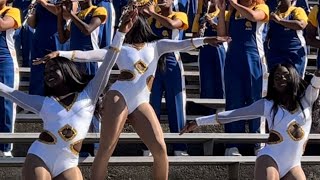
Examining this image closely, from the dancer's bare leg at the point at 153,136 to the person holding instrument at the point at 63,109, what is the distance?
62 cm

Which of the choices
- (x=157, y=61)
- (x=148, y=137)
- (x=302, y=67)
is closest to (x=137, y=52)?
(x=157, y=61)

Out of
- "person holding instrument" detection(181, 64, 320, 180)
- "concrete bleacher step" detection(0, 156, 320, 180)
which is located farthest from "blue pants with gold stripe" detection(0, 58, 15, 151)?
"person holding instrument" detection(181, 64, 320, 180)

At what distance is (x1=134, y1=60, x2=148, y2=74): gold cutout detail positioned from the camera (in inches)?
271

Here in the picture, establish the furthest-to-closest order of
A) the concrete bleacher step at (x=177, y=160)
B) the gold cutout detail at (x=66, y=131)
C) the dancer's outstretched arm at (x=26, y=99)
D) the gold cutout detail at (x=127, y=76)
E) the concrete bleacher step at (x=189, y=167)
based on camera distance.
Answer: the concrete bleacher step at (x=189, y=167) < the concrete bleacher step at (x=177, y=160) < the gold cutout detail at (x=127, y=76) < the dancer's outstretched arm at (x=26, y=99) < the gold cutout detail at (x=66, y=131)

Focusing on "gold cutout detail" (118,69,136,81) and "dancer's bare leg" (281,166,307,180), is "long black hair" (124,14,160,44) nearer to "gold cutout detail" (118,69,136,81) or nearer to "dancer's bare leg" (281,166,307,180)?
"gold cutout detail" (118,69,136,81)

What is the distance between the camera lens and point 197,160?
791 centimetres

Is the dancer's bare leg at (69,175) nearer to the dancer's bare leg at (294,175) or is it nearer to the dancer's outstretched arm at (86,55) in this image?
the dancer's outstretched arm at (86,55)

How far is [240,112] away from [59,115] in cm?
143

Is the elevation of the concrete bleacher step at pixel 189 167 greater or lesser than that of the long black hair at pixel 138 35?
lesser

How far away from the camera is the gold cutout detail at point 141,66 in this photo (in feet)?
22.6

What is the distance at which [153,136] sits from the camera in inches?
263

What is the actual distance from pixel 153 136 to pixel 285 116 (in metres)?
1.06

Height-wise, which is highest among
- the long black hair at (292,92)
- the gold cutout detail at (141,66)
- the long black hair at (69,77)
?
the long black hair at (69,77)

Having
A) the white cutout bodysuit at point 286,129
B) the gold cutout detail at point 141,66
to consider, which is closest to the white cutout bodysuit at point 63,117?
the gold cutout detail at point 141,66
